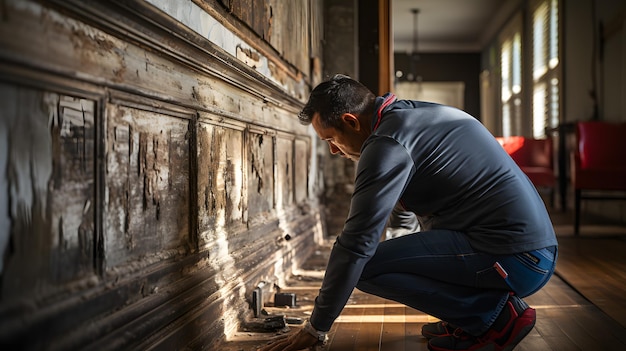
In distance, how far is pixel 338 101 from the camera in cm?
192

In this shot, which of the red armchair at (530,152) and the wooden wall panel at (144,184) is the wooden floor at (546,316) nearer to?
the wooden wall panel at (144,184)

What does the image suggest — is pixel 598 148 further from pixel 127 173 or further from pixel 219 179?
pixel 127 173

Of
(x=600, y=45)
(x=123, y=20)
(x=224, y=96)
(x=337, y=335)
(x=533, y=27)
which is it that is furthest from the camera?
(x=533, y=27)

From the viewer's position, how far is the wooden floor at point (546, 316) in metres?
2.24

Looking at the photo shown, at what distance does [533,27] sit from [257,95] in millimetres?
8437

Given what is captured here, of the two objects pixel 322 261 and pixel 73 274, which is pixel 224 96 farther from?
pixel 322 261

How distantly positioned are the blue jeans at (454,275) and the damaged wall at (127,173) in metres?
0.69

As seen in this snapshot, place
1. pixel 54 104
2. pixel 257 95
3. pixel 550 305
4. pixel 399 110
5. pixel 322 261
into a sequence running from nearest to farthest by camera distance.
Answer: pixel 54 104
pixel 399 110
pixel 550 305
pixel 257 95
pixel 322 261

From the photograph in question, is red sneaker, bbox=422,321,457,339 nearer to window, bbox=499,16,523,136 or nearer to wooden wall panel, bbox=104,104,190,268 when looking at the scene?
wooden wall panel, bbox=104,104,190,268

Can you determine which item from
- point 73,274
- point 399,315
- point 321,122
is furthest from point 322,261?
point 73,274

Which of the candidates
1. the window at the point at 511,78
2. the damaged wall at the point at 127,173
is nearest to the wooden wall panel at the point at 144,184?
the damaged wall at the point at 127,173

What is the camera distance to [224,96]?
2549mm

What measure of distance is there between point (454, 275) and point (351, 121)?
62cm

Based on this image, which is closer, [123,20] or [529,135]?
[123,20]
